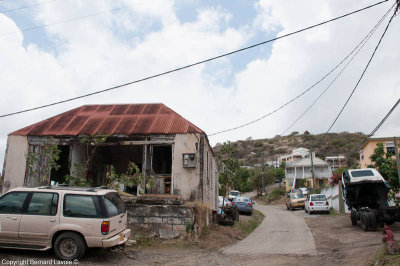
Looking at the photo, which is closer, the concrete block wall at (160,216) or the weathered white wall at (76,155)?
the concrete block wall at (160,216)

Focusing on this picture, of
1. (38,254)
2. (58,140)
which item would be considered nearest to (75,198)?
(38,254)

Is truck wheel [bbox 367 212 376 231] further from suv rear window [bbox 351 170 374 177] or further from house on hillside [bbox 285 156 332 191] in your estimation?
house on hillside [bbox 285 156 332 191]

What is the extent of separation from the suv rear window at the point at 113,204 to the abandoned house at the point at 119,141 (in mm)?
4310

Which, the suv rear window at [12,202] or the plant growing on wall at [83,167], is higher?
the plant growing on wall at [83,167]

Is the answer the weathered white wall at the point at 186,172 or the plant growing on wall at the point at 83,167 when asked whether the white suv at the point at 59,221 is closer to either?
the plant growing on wall at the point at 83,167

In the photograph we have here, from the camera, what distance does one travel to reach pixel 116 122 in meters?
15.3

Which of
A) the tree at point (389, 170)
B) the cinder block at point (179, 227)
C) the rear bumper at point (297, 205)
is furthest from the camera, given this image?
the rear bumper at point (297, 205)

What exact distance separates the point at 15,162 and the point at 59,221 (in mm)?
8765

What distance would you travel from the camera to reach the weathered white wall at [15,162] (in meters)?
14.5

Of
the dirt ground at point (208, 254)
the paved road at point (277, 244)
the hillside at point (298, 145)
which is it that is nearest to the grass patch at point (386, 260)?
the dirt ground at point (208, 254)

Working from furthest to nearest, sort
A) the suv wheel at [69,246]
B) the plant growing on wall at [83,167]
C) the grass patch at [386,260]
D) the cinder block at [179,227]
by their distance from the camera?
the plant growing on wall at [83,167] < the cinder block at [179,227] < the suv wheel at [69,246] < the grass patch at [386,260]

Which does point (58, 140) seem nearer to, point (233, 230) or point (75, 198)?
point (75, 198)

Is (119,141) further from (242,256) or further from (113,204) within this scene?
(242,256)

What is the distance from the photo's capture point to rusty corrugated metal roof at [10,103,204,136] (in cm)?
1434
